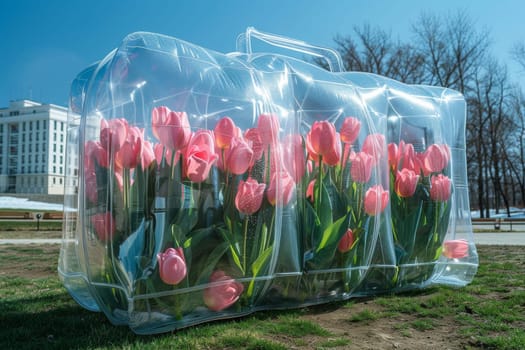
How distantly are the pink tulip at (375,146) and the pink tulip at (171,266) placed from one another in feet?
6.11

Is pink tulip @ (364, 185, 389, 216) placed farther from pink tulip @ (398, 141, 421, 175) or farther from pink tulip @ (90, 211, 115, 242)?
pink tulip @ (90, 211, 115, 242)

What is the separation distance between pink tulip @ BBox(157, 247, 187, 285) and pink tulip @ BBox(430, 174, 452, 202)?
2583 mm

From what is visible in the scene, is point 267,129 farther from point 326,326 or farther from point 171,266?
point 326,326

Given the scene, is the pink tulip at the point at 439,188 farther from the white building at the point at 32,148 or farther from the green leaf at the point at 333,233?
the white building at the point at 32,148

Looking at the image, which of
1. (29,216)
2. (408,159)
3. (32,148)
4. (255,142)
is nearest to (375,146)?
(408,159)

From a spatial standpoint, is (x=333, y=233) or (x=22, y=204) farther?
(x=22, y=204)

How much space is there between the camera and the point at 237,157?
3.03 meters

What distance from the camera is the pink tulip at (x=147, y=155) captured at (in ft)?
8.97

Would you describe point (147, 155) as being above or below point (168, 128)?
below

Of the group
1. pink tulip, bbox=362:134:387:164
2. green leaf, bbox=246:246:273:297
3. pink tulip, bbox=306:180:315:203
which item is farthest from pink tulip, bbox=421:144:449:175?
green leaf, bbox=246:246:273:297

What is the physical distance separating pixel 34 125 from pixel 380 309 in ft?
315

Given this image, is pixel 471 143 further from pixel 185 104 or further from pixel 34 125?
pixel 34 125

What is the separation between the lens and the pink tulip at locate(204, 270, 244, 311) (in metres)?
2.93

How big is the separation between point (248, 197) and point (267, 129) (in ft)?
1.65
